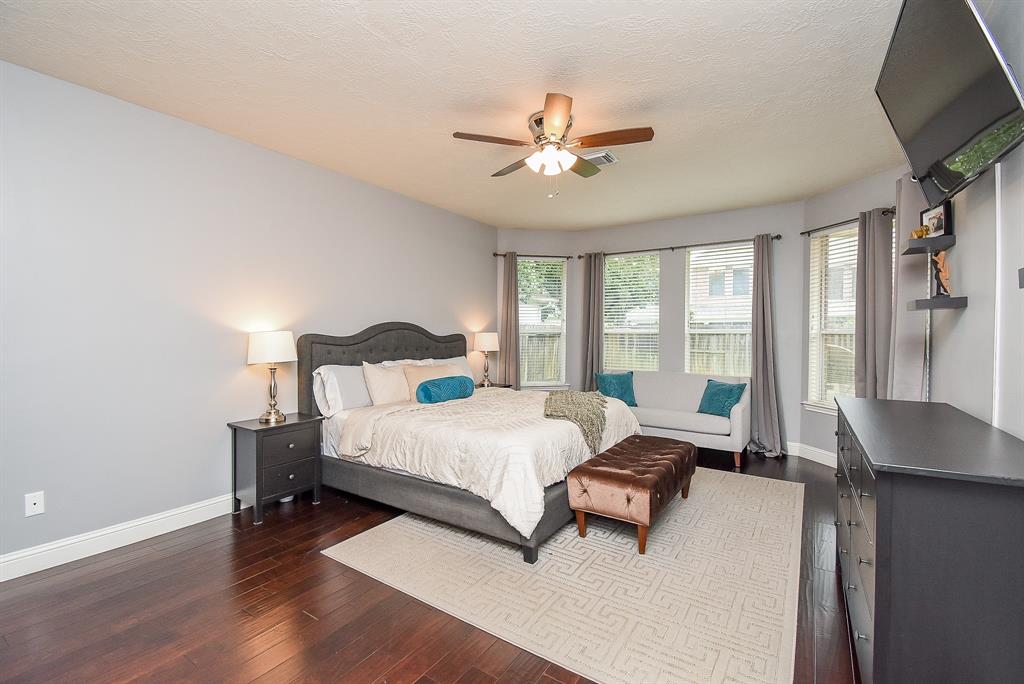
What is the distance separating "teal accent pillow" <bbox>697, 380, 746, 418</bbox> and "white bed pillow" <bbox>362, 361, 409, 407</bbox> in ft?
10.6

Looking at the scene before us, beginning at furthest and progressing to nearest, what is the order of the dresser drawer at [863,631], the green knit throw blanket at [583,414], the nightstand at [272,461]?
the green knit throw blanket at [583,414], the nightstand at [272,461], the dresser drawer at [863,631]

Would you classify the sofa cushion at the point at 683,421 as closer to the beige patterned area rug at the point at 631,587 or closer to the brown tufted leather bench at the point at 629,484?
the beige patterned area rug at the point at 631,587

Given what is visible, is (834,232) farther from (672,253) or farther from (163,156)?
(163,156)

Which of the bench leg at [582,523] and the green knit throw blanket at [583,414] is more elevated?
the green knit throw blanket at [583,414]

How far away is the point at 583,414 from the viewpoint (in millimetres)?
3527

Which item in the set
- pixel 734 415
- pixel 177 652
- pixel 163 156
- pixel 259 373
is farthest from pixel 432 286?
pixel 177 652

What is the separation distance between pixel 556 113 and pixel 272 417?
2965 mm

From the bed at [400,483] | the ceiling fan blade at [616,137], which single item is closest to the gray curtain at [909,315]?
the ceiling fan blade at [616,137]

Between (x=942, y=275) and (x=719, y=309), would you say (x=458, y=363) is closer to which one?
(x=719, y=309)

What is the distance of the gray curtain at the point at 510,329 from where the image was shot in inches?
252

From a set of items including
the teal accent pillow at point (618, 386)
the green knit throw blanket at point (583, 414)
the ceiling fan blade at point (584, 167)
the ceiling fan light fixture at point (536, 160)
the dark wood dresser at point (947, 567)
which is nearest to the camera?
the dark wood dresser at point (947, 567)

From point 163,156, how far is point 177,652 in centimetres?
303

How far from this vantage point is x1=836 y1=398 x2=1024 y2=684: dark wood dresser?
120cm

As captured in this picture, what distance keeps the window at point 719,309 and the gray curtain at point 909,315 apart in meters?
2.22
